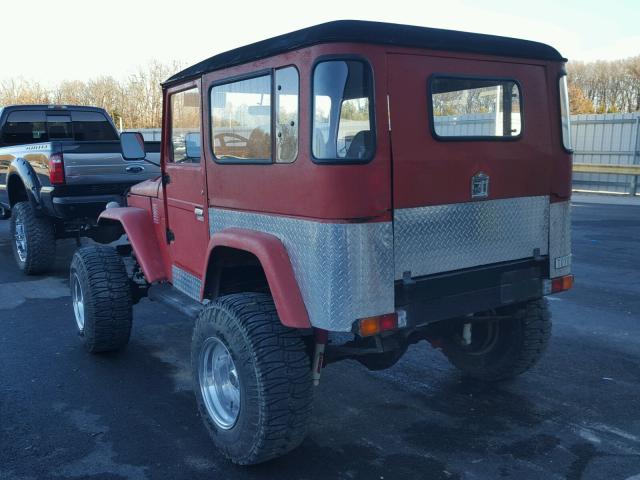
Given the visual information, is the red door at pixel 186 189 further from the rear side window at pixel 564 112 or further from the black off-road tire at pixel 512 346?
the rear side window at pixel 564 112

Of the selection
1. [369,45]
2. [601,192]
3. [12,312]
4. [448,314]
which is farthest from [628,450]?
[601,192]

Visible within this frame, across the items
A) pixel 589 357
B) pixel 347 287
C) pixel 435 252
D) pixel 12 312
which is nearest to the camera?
pixel 347 287

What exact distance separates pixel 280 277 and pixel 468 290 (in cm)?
107

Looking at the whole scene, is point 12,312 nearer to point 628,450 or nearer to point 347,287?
point 347,287

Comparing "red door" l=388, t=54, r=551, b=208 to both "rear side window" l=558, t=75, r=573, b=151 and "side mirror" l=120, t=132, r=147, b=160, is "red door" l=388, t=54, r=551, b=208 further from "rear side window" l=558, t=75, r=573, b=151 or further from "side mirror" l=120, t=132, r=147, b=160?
"side mirror" l=120, t=132, r=147, b=160

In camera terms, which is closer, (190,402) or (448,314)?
(448,314)

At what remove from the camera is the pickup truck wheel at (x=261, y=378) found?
3275mm

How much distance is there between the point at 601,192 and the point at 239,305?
1725 cm

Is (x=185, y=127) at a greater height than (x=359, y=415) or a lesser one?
greater

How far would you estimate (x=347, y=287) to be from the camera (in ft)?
10.1

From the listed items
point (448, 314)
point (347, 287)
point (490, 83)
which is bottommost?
point (448, 314)

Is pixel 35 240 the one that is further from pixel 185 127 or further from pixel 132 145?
pixel 185 127

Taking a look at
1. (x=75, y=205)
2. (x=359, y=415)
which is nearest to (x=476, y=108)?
(x=359, y=415)

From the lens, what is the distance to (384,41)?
3.12m
